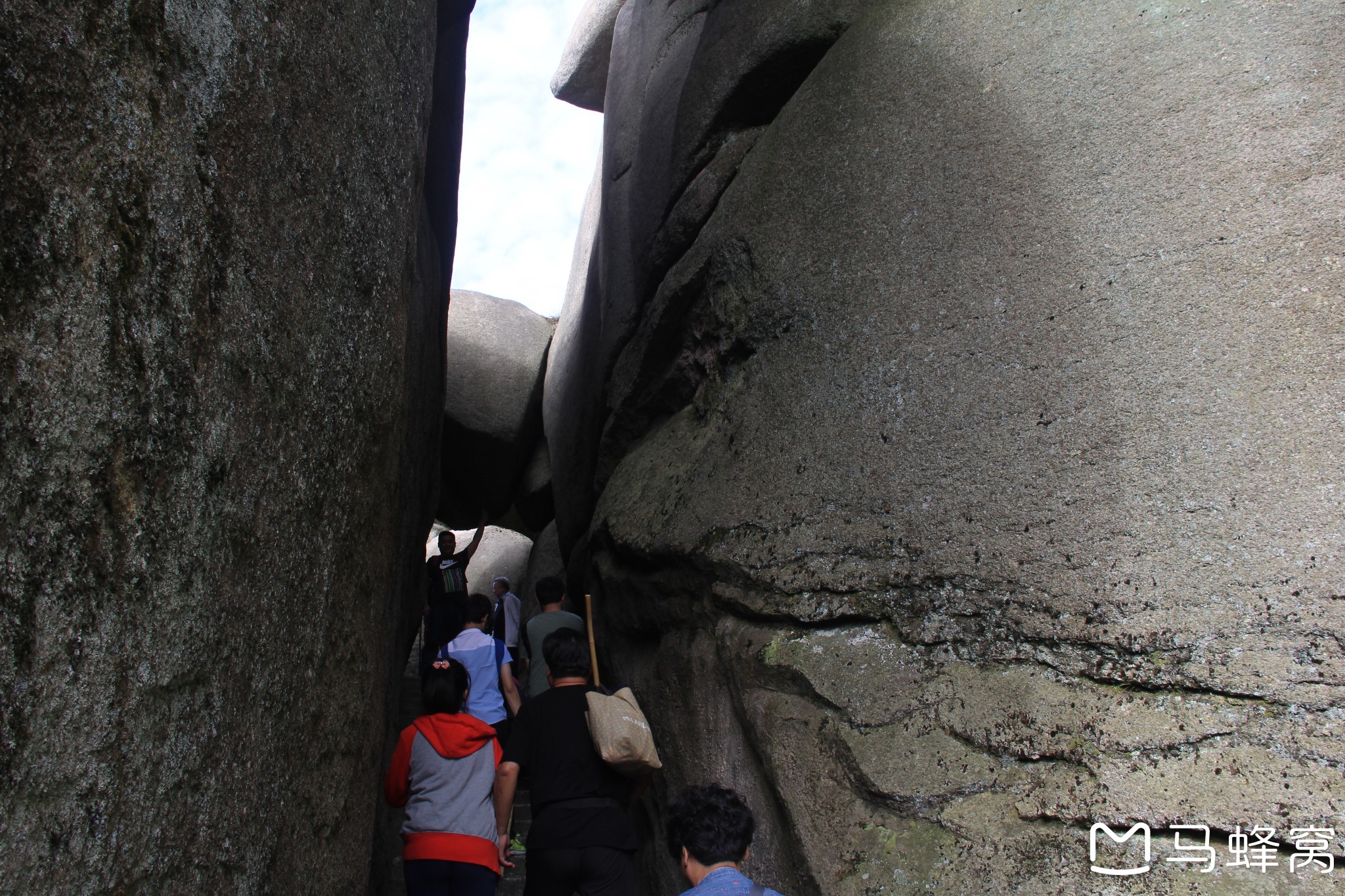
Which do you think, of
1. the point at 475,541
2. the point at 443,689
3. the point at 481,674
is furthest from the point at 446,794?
the point at 475,541

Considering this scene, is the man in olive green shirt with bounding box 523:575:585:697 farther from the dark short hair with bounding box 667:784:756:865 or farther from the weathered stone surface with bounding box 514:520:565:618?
the weathered stone surface with bounding box 514:520:565:618

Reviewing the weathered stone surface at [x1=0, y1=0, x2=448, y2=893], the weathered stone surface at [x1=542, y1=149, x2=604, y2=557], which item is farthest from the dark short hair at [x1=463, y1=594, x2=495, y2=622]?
the weathered stone surface at [x1=542, y1=149, x2=604, y2=557]

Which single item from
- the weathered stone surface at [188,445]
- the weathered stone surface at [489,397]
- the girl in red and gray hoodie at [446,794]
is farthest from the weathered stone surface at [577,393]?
the weathered stone surface at [188,445]

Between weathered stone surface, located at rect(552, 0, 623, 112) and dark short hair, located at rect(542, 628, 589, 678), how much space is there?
589 centimetres

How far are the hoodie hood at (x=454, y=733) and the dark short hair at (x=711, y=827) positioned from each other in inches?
35.7

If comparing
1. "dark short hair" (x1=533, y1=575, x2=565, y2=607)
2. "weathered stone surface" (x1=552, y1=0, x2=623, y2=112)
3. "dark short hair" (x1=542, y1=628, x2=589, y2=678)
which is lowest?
"dark short hair" (x1=542, y1=628, x2=589, y2=678)

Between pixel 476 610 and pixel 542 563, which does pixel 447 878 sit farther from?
pixel 542 563

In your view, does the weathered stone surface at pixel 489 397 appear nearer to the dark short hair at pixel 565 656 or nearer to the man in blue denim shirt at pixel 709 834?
the dark short hair at pixel 565 656

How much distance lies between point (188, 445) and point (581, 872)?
161cm

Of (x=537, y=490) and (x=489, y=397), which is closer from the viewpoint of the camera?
(x=489, y=397)

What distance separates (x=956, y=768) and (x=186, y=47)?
2254 mm

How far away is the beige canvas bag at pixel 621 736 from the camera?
2.63 metres

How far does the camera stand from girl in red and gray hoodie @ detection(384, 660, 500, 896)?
2600 mm

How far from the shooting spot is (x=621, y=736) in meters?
2.63
